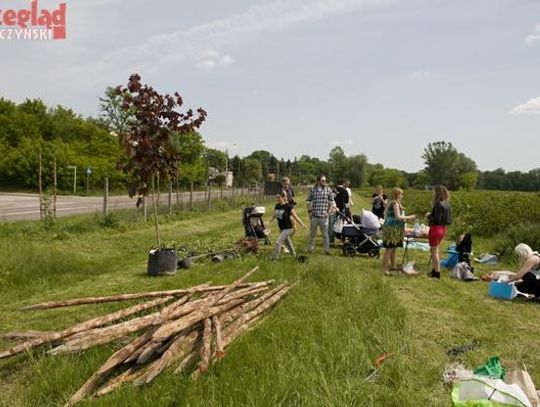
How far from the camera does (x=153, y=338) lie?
4320 millimetres

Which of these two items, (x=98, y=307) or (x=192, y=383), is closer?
(x=192, y=383)

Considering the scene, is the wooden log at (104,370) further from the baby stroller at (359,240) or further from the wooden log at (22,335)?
the baby stroller at (359,240)

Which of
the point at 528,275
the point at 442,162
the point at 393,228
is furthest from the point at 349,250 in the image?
the point at 442,162

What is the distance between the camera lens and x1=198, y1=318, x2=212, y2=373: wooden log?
4.04 meters

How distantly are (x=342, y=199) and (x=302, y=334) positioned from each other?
30.3 ft

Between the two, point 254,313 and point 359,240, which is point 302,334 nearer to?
point 254,313

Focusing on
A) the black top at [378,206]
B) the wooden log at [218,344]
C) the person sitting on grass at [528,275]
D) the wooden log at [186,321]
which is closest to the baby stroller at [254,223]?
the black top at [378,206]

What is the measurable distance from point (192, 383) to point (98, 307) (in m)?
3.18

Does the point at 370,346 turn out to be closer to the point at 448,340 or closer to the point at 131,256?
the point at 448,340

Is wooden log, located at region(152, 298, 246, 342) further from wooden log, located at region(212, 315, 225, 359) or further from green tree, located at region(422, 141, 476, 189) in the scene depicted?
green tree, located at region(422, 141, 476, 189)

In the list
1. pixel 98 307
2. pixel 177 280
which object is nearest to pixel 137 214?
pixel 177 280

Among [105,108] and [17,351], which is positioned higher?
[105,108]

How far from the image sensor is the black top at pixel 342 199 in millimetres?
13836

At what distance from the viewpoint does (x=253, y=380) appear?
3828mm
